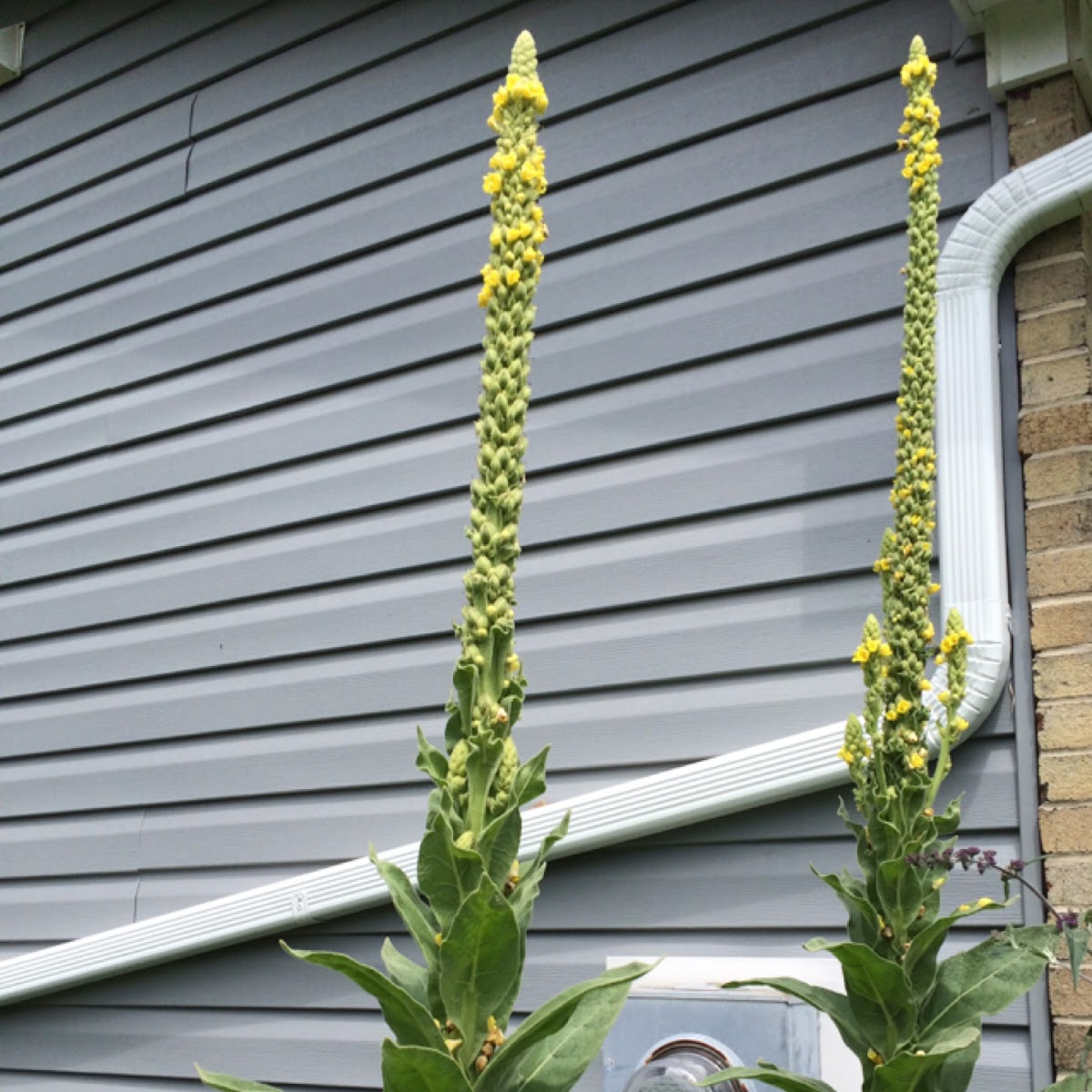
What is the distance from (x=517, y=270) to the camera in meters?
1.44

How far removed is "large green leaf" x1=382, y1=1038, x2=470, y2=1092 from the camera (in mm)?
1297

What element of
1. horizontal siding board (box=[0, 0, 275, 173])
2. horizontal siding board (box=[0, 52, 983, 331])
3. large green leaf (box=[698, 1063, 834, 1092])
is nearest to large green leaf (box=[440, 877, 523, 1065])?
large green leaf (box=[698, 1063, 834, 1092])

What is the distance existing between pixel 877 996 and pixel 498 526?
0.82 meters

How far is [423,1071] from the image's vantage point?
1310 millimetres

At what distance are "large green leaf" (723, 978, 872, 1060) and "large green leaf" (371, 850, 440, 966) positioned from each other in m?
0.61

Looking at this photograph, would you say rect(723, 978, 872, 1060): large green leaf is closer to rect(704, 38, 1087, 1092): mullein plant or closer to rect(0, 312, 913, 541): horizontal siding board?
rect(704, 38, 1087, 1092): mullein plant

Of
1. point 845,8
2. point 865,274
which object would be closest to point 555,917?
point 865,274

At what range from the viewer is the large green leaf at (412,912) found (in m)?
1.40

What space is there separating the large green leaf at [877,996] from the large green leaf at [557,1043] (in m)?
0.41

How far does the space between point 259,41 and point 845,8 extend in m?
1.89

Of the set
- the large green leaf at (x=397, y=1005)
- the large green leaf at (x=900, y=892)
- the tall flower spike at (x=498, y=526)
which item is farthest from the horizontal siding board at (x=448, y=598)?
the large green leaf at (x=397, y=1005)

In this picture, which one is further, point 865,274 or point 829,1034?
point 865,274

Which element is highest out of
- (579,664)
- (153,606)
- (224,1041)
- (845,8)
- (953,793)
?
(845,8)

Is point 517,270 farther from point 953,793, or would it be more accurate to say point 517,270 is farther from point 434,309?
point 434,309
